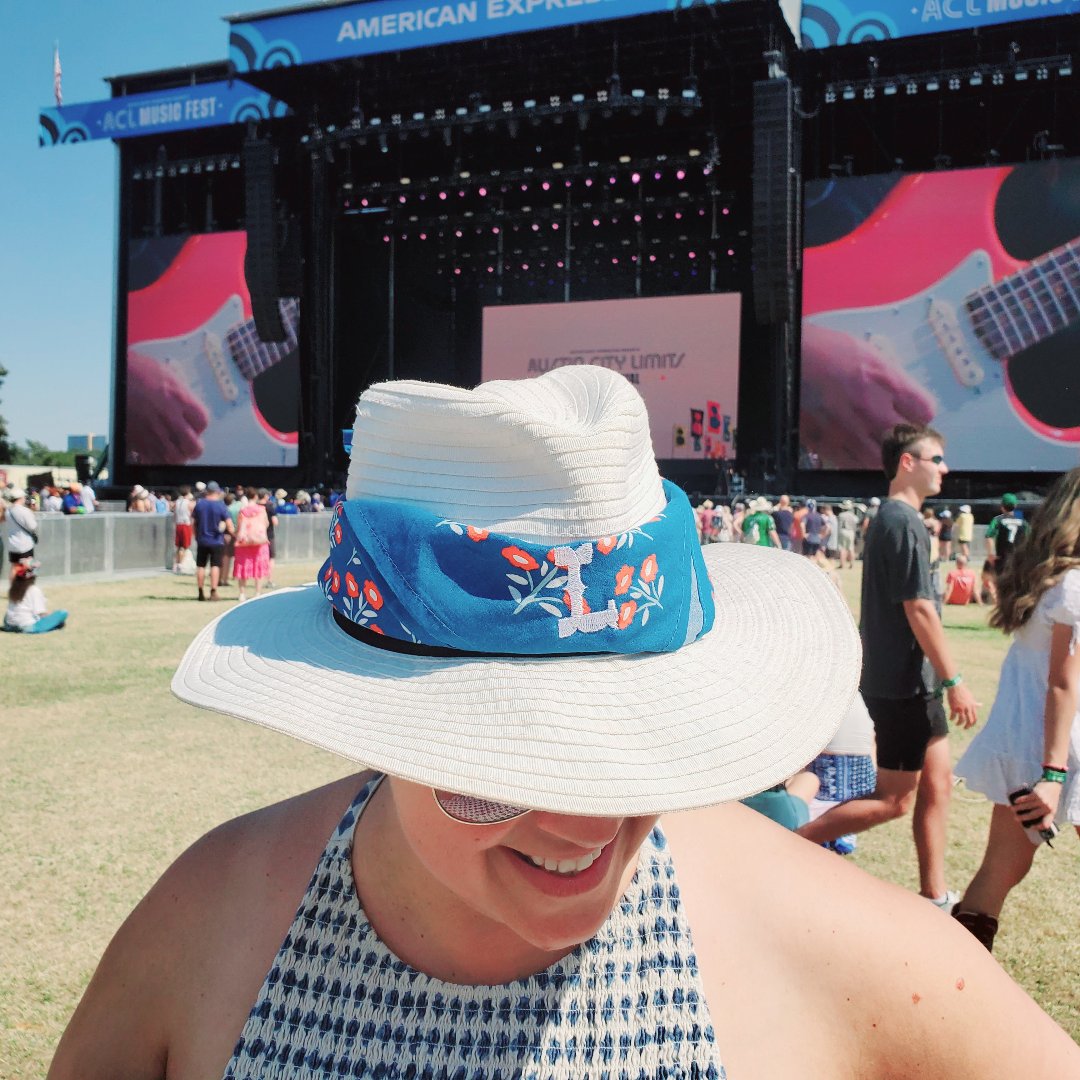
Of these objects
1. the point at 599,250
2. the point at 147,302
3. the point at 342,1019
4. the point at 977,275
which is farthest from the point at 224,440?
the point at 342,1019

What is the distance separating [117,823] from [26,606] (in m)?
6.78

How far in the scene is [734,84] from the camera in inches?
839

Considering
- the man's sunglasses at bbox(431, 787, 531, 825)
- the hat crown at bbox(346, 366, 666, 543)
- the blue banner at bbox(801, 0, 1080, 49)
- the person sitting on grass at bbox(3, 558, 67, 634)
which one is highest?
the blue banner at bbox(801, 0, 1080, 49)

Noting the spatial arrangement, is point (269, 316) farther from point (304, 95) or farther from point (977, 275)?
point (977, 275)

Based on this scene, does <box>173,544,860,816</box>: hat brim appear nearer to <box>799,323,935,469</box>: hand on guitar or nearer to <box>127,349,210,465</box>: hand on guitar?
<box>799,323,935,469</box>: hand on guitar

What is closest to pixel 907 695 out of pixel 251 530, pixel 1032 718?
pixel 1032 718

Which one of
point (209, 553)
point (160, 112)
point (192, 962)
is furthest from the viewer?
point (160, 112)

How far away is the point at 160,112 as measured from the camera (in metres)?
26.5

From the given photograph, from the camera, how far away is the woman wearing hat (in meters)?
0.92

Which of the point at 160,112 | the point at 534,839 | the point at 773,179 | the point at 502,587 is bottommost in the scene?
the point at 534,839

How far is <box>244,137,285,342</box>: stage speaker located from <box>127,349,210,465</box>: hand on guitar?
7.30m

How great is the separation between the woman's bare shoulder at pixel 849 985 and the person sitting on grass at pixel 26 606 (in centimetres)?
1067

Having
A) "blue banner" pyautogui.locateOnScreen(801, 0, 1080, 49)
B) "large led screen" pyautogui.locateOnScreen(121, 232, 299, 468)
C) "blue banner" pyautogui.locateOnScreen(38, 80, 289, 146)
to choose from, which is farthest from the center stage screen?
"blue banner" pyautogui.locateOnScreen(38, 80, 289, 146)

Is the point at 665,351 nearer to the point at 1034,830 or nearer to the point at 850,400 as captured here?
the point at 850,400
